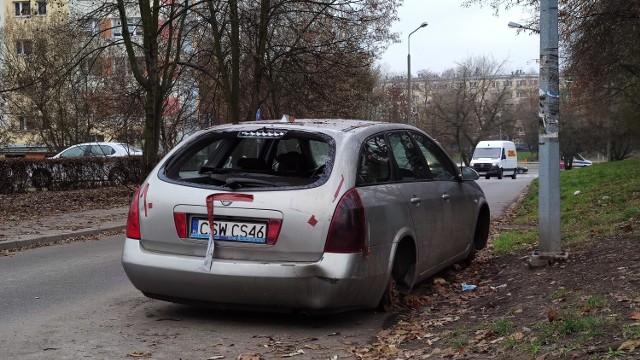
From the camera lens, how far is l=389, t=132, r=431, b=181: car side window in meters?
6.49

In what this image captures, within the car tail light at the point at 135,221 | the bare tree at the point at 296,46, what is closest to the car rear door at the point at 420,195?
the car tail light at the point at 135,221

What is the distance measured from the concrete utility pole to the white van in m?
41.1

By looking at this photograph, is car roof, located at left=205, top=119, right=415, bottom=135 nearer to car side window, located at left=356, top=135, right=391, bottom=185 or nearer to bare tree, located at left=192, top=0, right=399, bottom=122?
car side window, located at left=356, top=135, right=391, bottom=185

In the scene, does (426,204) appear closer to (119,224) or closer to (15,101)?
(119,224)

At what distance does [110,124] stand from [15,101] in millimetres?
4919

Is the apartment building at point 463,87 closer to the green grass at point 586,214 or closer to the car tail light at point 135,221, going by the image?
the green grass at point 586,214

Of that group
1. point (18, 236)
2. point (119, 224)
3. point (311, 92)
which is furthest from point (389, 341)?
point (311, 92)

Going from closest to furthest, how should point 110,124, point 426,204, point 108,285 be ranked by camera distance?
point 426,204 < point 108,285 < point 110,124

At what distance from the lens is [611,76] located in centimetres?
2277

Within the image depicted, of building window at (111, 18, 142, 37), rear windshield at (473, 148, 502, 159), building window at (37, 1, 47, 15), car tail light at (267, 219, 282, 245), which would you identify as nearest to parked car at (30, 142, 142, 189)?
building window at (111, 18, 142, 37)

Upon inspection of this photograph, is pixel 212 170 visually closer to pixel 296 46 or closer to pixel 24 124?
A: pixel 296 46

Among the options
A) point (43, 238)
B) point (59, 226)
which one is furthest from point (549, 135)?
point (59, 226)

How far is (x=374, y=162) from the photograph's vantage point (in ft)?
19.9

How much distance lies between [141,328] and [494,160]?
44.2 m
